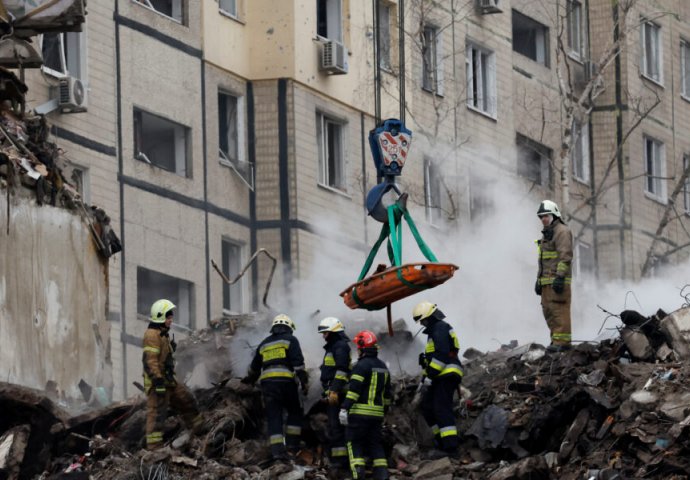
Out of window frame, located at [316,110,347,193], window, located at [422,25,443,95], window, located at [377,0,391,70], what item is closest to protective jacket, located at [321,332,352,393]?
window frame, located at [316,110,347,193]

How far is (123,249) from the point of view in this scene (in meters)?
41.1

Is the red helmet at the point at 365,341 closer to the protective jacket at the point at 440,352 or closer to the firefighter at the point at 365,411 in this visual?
the firefighter at the point at 365,411

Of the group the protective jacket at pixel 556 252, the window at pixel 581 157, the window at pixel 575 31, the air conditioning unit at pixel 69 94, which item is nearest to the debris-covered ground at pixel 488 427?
the protective jacket at pixel 556 252

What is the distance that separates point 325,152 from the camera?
46.1 m

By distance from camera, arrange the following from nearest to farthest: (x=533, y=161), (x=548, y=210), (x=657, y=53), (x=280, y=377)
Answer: (x=280, y=377) → (x=548, y=210) → (x=533, y=161) → (x=657, y=53)

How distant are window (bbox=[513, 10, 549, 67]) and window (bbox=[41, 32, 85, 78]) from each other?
50.8 feet

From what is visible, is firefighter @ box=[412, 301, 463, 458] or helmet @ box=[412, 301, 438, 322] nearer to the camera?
firefighter @ box=[412, 301, 463, 458]

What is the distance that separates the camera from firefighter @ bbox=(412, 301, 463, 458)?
31500mm

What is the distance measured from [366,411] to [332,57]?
15.2 metres

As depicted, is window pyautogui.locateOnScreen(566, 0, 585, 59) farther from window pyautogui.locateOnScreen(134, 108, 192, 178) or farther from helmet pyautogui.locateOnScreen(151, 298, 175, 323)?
helmet pyautogui.locateOnScreen(151, 298, 175, 323)

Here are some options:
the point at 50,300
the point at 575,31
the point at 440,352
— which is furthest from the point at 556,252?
the point at 575,31

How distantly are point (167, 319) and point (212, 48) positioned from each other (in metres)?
12.7

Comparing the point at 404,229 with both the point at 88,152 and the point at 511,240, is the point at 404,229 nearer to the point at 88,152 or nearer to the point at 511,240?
the point at 511,240

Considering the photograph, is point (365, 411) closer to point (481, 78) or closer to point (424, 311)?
point (424, 311)
